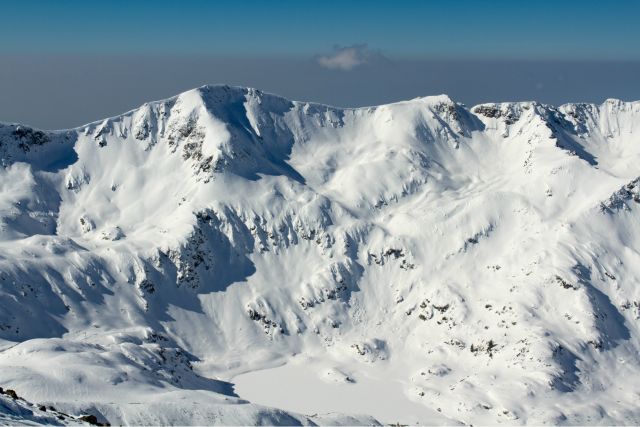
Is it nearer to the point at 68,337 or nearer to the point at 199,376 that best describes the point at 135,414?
the point at 199,376

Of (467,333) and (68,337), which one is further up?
(467,333)

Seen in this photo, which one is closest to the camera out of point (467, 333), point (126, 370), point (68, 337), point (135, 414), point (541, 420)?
point (135, 414)

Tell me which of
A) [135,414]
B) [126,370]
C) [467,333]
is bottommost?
[135,414]

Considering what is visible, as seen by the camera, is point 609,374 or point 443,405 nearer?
point 443,405

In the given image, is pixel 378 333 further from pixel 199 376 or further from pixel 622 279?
pixel 622 279

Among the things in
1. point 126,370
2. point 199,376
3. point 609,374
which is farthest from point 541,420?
point 126,370

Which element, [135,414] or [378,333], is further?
[378,333]

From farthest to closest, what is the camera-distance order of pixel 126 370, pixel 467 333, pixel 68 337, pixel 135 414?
pixel 467 333, pixel 68 337, pixel 126 370, pixel 135 414

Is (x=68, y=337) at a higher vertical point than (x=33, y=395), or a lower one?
higher

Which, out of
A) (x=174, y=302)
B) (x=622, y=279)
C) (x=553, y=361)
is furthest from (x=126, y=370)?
(x=622, y=279)
